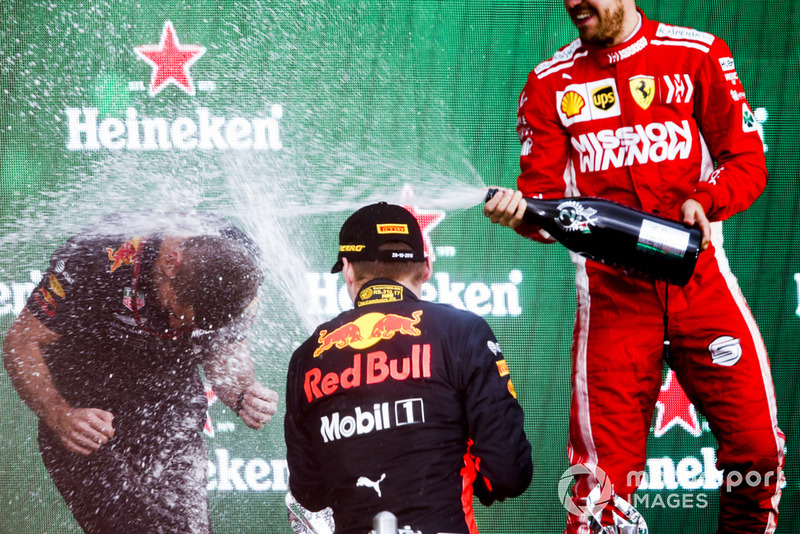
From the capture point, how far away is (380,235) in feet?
5.94

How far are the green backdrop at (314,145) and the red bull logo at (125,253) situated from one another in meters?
0.14

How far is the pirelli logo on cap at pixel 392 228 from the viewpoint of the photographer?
1815 millimetres

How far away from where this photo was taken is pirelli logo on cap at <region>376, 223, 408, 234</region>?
1815 mm

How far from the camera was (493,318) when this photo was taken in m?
3.02

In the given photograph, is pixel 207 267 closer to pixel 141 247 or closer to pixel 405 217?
pixel 141 247

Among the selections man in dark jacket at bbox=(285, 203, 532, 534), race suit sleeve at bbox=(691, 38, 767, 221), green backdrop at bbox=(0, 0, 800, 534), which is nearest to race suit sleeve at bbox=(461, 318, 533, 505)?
man in dark jacket at bbox=(285, 203, 532, 534)

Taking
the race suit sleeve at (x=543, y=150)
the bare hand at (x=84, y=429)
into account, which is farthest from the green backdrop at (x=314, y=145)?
the race suit sleeve at (x=543, y=150)

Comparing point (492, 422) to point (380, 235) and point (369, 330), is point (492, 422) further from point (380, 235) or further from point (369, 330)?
point (380, 235)

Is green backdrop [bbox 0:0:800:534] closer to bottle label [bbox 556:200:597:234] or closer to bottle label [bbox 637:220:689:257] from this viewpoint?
bottle label [bbox 556:200:597:234]

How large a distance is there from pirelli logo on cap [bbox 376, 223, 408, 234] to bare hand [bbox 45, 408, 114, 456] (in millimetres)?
1679

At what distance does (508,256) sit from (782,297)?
1.03 metres

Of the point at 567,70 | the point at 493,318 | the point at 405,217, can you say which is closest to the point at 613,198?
the point at 567,70

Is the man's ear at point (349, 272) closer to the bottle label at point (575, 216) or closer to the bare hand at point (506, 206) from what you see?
the bare hand at point (506, 206)

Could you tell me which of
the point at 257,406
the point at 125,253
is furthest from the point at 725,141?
the point at 125,253
